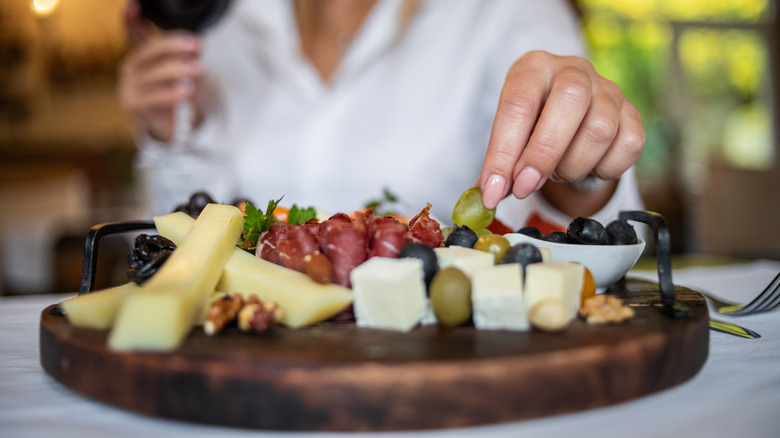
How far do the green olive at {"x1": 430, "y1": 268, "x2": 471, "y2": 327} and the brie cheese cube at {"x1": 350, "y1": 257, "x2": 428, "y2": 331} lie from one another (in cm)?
2

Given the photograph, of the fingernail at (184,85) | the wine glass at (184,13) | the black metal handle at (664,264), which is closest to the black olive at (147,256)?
the black metal handle at (664,264)

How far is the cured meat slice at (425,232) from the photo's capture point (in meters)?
0.60

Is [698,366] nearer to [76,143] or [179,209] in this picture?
[179,209]

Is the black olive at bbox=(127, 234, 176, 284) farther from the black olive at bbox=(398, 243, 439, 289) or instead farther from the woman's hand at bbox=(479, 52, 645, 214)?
the woman's hand at bbox=(479, 52, 645, 214)

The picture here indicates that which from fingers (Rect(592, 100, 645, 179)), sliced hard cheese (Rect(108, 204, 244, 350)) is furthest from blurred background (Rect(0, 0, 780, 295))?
fingers (Rect(592, 100, 645, 179))

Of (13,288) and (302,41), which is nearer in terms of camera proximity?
(302,41)

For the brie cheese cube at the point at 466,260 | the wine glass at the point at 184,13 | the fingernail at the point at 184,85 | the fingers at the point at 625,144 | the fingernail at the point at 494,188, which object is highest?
the wine glass at the point at 184,13

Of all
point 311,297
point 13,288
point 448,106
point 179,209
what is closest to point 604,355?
point 311,297

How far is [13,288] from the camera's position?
2.69m

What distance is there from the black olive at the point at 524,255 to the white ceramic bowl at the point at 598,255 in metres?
0.07

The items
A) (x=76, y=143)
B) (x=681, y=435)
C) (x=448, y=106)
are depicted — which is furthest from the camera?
(x=76, y=143)

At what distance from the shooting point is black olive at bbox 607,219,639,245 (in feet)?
2.06

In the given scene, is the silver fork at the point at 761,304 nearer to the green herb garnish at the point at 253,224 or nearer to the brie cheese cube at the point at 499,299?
the brie cheese cube at the point at 499,299

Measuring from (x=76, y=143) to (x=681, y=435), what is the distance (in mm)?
5324
